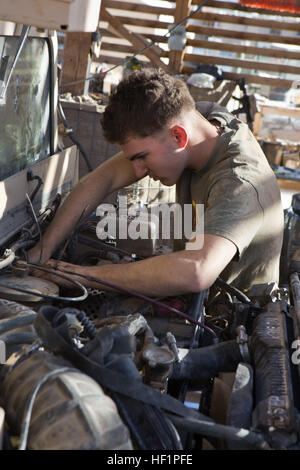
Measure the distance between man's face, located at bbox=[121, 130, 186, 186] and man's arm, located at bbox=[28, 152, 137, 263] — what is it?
1.09 feet

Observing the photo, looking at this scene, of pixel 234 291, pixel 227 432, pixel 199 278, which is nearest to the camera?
pixel 227 432

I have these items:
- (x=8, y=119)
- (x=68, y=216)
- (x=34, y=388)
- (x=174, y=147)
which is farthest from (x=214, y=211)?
(x=34, y=388)

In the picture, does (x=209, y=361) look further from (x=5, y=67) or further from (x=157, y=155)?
(x=5, y=67)

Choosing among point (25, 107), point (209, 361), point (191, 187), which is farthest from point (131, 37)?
point (209, 361)

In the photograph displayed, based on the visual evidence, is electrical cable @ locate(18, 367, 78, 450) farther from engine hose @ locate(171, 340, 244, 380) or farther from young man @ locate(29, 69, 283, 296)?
young man @ locate(29, 69, 283, 296)

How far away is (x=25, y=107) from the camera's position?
2318 mm

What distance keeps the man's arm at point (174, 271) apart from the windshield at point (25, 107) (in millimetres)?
562

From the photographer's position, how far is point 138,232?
2.21 meters

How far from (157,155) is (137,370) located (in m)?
1.00

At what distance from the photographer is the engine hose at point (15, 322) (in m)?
1.42

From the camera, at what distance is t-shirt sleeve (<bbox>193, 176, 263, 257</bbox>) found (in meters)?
1.90

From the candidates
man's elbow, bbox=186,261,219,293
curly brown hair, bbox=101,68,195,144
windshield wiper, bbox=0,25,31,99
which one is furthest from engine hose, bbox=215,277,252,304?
windshield wiper, bbox=0,25,31,99

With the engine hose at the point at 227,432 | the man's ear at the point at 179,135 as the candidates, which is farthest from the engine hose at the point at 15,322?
the man's ear at the point at 179,135

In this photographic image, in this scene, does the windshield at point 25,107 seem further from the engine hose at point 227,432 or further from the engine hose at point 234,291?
the engine hose at point 227,432
